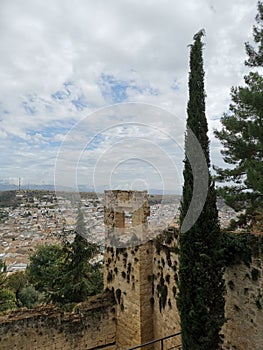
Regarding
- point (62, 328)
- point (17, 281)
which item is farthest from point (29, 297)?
point (62, 328)

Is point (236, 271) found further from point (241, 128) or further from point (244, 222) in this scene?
point (241, 128)

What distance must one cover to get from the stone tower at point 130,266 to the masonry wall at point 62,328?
483 millimetres

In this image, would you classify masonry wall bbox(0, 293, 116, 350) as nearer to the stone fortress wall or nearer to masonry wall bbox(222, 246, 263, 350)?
the stone fortress wall

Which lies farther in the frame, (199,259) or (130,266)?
(130,266)

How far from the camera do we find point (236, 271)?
7020 millimetres

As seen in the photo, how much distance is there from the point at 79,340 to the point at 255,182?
7762mm

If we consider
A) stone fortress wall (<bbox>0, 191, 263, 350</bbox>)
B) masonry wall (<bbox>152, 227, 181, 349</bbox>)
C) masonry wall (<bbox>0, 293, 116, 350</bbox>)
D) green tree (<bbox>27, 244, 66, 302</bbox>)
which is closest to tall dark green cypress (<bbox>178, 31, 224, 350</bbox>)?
stone fortress wall (<bbox>0, 191, 263, 350</bbox>)

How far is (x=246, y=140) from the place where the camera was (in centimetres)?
916

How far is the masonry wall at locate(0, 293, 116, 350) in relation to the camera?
28.5 ft

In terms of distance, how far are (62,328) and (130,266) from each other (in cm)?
300

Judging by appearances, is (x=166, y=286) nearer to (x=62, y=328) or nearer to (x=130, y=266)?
(x=130, y=266)

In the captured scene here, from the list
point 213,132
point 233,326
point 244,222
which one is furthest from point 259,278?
point 213,132

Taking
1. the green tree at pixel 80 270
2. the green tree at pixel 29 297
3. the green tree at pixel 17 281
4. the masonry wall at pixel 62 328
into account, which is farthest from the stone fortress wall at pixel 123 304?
the green tree at pixel 17 281

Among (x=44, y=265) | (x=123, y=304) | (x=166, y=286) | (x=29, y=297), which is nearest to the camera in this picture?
(x=166, y=286)
